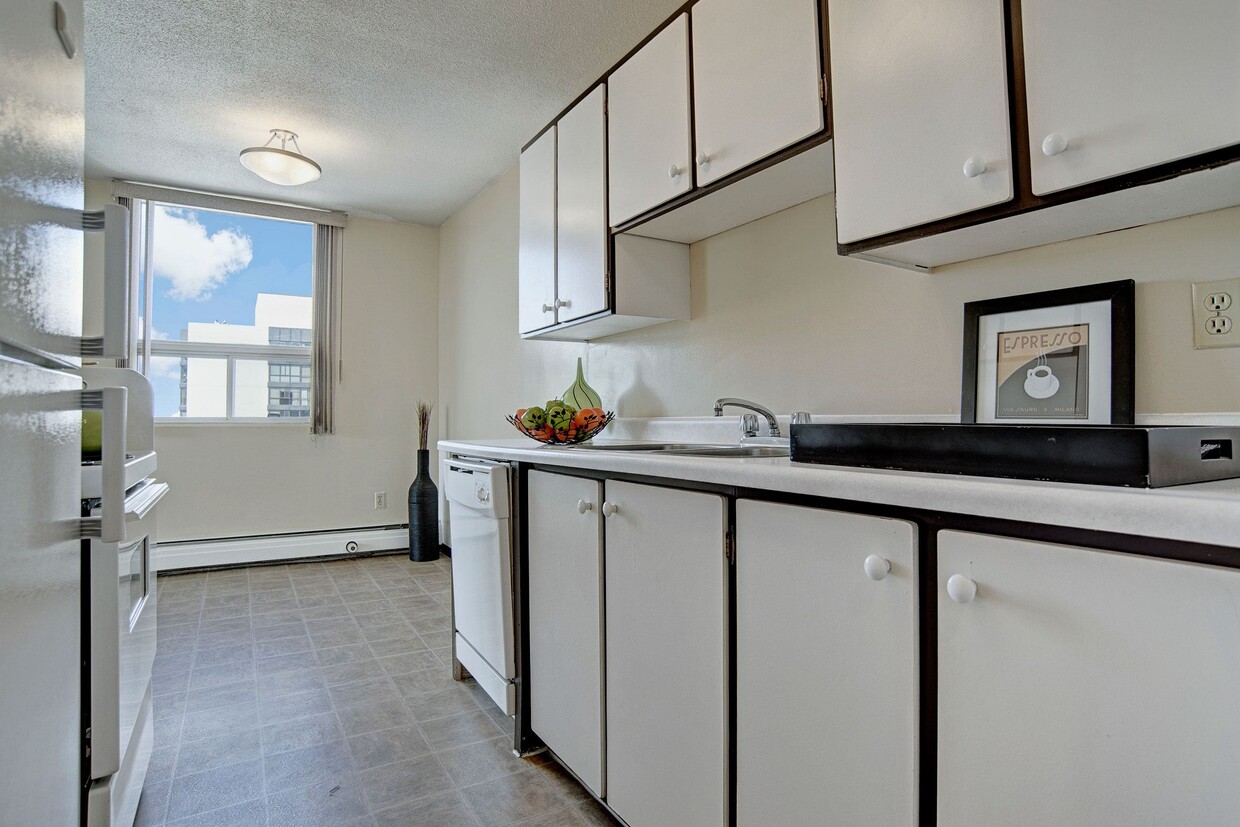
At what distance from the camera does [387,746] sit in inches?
78.0

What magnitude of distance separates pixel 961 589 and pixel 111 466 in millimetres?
1299

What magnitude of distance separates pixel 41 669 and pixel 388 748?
4.58ft

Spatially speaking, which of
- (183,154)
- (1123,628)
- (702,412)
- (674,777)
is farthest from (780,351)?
(183,154)

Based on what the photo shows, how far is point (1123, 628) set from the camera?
661 millimetres

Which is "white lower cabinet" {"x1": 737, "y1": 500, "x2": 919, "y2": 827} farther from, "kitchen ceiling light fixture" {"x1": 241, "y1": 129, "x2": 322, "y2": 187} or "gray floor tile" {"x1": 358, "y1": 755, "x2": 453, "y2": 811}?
"kitchen ceiling light fixture" {"x1": 241, "y1": 129, "x2": 322, "y2": 187}

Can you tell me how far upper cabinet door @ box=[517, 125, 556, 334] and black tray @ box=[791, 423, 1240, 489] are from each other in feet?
5.72

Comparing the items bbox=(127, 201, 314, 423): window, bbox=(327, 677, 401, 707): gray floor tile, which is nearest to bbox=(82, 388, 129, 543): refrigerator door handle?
bbox=(327, 677, 401, 707): gray floor tile

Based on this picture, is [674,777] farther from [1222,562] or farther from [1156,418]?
[1156,418]

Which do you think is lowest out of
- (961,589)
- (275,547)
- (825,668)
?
(275,547)

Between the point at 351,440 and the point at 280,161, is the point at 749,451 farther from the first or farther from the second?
the point at 351,440

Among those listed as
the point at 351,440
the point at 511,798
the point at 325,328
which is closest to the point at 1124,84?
the point at 511,798

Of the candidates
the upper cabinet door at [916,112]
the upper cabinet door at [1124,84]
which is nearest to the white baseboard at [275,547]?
the upper cabinet door at [916,112]

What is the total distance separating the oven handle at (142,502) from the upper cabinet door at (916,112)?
1617 mm

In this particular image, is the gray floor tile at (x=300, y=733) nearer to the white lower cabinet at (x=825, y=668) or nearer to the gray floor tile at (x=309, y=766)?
the gray floor tile at (x=309, y=766)
